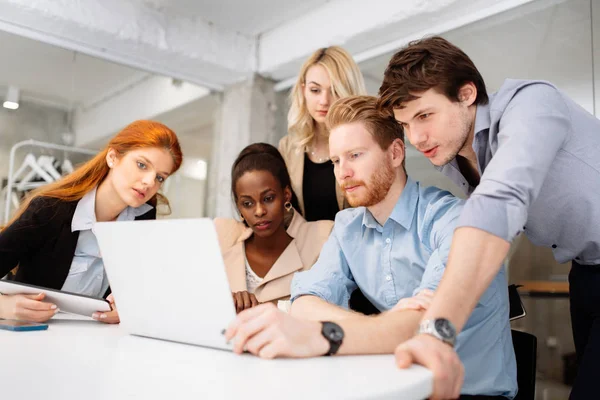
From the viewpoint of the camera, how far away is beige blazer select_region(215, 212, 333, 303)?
2.07 meters

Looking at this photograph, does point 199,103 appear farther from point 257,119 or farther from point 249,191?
point 249,191

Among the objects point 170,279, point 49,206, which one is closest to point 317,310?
point 170,279

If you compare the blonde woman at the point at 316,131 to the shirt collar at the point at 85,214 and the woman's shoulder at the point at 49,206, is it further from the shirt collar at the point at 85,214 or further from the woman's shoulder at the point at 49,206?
the woman's shoulder at the point at 49,206

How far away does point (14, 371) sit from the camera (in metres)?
0.85

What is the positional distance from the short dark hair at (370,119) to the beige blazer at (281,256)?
60 cm

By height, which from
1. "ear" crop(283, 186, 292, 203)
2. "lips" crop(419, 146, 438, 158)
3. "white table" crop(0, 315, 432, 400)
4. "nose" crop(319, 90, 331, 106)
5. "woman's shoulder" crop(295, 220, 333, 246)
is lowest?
"white table" crop(0, 315, 432, 400)

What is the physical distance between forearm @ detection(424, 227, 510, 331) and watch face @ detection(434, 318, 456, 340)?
2 cm

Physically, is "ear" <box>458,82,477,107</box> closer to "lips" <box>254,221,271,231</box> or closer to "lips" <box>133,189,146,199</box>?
"lips" <box>254,221,271,231</box>

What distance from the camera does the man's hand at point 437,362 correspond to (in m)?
0.82

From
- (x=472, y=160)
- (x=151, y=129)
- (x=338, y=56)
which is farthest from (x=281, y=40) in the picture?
(x=472, y=160)

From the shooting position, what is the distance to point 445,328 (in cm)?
92

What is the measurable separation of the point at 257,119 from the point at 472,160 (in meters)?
2.87

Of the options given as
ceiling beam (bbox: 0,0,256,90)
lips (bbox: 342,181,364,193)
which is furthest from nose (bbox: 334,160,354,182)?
ceiling beam (bbox: 0,0,256,90)

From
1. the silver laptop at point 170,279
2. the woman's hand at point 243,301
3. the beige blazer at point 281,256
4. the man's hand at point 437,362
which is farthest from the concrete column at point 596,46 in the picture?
the silver laptop at point 170,279
